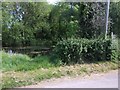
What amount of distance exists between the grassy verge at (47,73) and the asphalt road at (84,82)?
32 cm

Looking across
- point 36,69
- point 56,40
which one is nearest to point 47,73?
point 36,69

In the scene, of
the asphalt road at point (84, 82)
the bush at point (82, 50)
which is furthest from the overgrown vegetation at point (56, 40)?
the asphalt road at point (84, 82)

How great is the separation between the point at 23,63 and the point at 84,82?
2.82 meters

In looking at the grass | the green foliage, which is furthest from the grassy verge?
the green foliage

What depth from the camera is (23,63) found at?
33.1 feet

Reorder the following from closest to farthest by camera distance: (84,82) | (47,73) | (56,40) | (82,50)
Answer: (84,82) < (47,73) < (82,50) < (56,40)

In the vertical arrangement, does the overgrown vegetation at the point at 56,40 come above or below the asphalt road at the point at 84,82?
above

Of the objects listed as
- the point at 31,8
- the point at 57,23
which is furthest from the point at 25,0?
the point at 57,23

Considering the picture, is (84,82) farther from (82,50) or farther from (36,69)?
(82,50)

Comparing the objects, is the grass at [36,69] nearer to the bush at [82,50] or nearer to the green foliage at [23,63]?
the green foliage at [23,63]

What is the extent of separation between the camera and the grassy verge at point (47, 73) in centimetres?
816

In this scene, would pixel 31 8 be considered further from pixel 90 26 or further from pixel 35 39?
pixel 90 26

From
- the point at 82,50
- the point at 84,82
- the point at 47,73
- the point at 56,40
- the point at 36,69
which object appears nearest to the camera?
the point at 84,82

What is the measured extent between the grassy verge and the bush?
478mm
